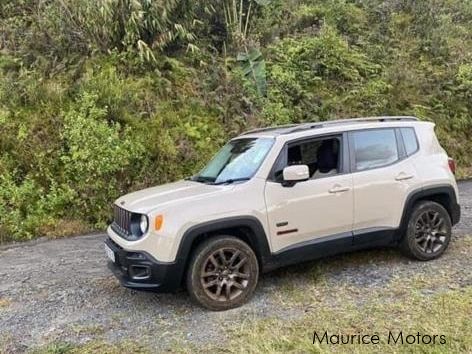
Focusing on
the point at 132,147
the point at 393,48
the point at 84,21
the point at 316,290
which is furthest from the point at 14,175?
the point at 393,48

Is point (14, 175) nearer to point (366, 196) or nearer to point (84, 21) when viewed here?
point (84, 21)

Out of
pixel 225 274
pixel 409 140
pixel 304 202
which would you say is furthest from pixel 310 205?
pixel 409 140

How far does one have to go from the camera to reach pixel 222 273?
15.5ft

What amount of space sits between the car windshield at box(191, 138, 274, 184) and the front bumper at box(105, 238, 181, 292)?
1.11 metres

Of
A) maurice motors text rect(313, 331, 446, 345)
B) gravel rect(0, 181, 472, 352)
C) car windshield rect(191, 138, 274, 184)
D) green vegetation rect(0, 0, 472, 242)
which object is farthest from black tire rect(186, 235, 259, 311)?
green vegetation rect(0, 0, 472, 242)

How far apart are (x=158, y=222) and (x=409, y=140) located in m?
3.13

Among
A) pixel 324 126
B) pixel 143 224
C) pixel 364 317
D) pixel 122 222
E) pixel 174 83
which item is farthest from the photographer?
pixel 174 83

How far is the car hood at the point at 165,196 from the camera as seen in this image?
469 centimetres

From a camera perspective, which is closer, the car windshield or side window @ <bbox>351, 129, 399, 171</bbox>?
the car windshield

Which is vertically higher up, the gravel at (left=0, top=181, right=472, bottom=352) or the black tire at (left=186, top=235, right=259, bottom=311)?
the black tire at (left=186, top=235, right=259, bottom=311)

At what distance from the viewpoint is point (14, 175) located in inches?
333

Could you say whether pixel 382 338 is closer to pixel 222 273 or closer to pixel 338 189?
pixel 222 273

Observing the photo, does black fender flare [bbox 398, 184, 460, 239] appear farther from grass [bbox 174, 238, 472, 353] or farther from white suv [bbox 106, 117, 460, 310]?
grass [bbox 174, 238, 472, 353]

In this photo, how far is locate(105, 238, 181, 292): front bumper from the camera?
14.8 ft
